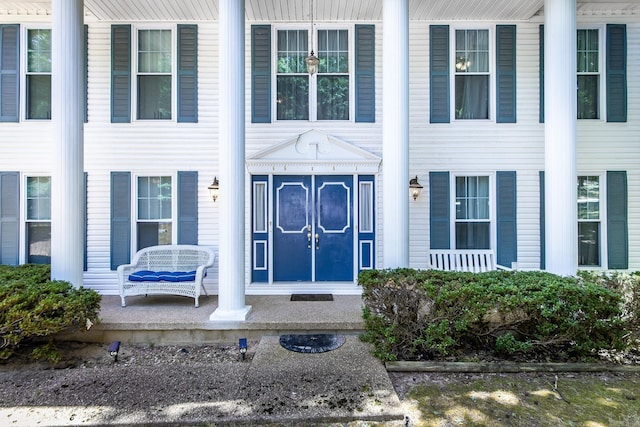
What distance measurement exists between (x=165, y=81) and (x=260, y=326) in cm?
473

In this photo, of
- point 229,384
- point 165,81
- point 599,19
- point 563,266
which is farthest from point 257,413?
point 599,19

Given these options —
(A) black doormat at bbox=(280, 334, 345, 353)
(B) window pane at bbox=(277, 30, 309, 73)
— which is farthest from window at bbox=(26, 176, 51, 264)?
(A) black doormat at bbox=(280, 334, 345, 353)

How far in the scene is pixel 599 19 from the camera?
19.9 feet

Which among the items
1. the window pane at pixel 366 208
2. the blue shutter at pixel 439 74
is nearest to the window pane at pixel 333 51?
the blue shutter at pixel 439 74

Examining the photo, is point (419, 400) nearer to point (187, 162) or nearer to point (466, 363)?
point (466, 363)

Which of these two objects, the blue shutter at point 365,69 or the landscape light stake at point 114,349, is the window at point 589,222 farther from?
the landscape light stake at point 114,349

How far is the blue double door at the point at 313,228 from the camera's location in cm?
617

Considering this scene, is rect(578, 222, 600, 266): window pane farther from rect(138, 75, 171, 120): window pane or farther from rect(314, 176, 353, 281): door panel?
rect(138, 75, 171, 120): window pane

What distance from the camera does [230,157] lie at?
15.1ft

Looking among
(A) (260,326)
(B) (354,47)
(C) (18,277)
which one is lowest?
(A) (260,326)

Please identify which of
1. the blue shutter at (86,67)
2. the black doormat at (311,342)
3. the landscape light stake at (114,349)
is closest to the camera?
the landscape light stake at (114,349)

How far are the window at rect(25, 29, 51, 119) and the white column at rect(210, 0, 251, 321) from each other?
383 cm

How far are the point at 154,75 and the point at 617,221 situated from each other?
346 inches

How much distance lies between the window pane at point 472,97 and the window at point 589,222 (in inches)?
87.5
